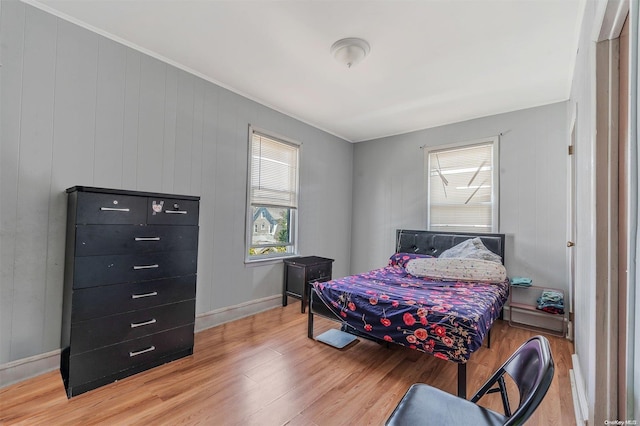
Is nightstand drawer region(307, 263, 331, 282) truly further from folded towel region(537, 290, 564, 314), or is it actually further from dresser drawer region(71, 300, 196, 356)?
folded towel region(537, 290, 564, 314)

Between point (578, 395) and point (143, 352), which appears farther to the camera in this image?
point (143, 352)

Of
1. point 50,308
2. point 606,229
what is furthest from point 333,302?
point 50,308

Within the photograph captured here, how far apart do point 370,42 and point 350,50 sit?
17 cm

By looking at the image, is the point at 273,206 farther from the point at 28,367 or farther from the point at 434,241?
the point at 28,367

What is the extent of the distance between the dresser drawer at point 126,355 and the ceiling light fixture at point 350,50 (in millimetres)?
2631

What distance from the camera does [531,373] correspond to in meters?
1.12

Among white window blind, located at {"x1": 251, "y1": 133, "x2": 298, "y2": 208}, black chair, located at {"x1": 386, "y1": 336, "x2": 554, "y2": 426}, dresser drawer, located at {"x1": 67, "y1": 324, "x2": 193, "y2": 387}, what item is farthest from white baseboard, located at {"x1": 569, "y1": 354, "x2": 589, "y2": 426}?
white window blind, located at {"x1": 251, "y1": 133, "x2": 298, "y2": 208}

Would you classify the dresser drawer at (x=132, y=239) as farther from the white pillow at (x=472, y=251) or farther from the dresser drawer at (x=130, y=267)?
the white pillow at (x=472, y=251)

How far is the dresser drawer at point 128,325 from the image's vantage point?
1.92 meters

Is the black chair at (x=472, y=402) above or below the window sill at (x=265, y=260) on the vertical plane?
below

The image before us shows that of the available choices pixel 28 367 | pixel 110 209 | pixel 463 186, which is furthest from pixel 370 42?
pixel 28 367

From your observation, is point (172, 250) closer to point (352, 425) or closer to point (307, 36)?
point (352, 425)

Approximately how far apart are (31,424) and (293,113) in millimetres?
3727

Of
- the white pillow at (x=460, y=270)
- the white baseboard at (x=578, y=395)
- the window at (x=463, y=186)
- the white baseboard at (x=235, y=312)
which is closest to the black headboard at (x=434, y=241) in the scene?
the window at (x=463, y=186)
